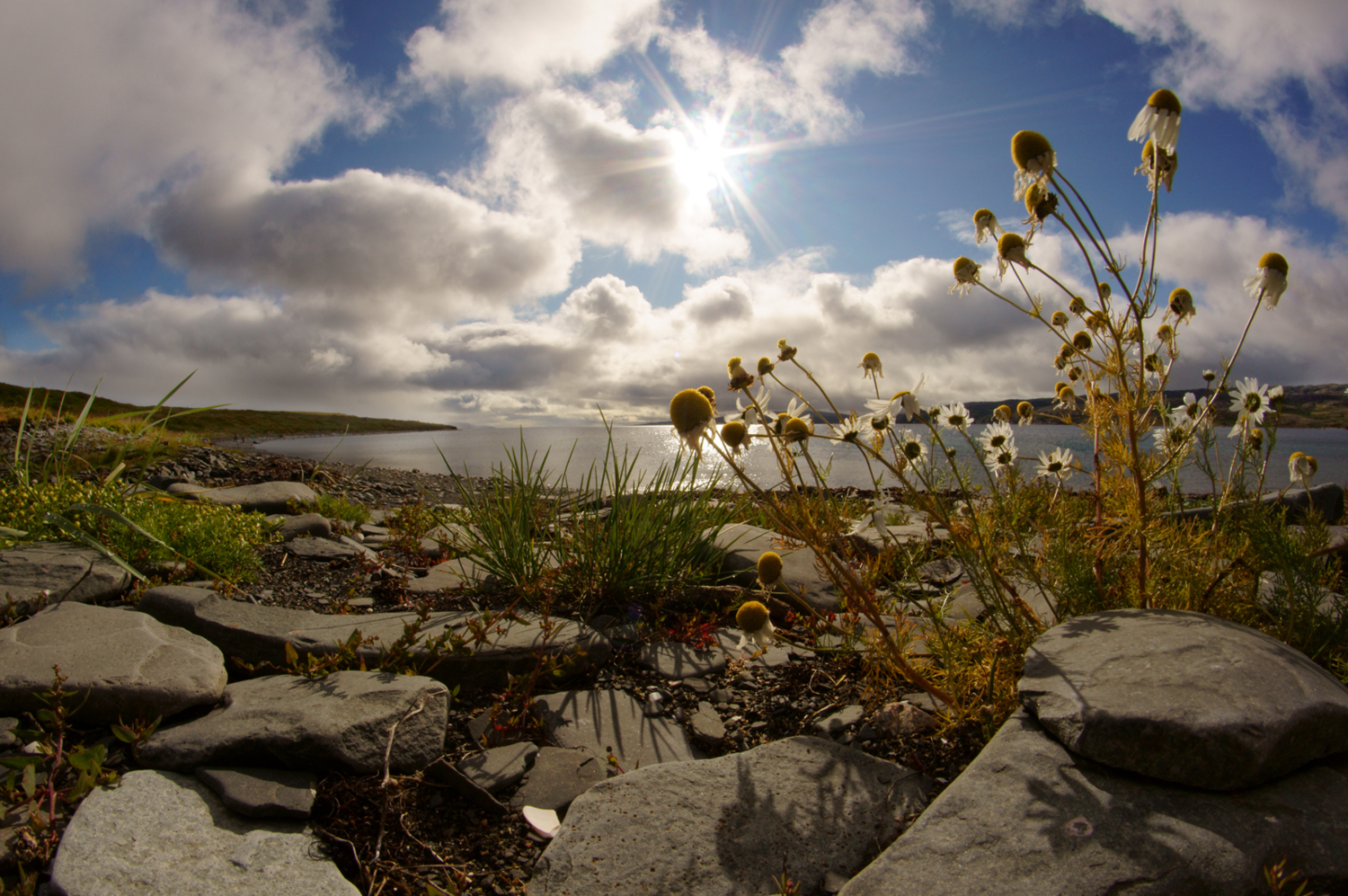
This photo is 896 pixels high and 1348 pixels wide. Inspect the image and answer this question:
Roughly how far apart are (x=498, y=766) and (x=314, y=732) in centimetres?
58

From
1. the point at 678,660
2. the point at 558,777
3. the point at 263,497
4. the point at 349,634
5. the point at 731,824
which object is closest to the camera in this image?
the point at 731,824

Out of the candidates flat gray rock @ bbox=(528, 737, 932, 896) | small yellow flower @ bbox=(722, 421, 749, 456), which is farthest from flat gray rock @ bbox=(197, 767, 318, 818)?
small yellow flower @ bbox=(722, 421, 749, 456)

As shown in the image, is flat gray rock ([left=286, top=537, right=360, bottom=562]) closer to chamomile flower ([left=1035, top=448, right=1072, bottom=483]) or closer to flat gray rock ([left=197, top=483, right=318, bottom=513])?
flat gray rock ([left=197, top=483, right=318, bottom=513])

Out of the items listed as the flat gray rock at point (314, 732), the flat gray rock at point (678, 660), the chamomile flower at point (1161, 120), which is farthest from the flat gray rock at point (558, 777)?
the chamomile flower at point (1161, 120)

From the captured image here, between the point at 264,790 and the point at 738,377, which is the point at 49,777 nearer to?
the point at 264,790

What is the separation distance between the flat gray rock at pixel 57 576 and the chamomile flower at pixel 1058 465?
15.6ft

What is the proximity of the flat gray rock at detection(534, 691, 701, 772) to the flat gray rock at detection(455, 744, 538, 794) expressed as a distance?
0.16 meters

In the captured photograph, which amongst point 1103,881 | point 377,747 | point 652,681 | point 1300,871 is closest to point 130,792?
point 377,747

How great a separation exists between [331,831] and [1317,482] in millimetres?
8312

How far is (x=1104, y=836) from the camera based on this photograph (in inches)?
59.4

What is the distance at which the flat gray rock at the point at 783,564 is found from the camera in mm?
3576

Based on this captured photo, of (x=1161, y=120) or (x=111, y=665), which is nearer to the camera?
(x=1161, y=120)

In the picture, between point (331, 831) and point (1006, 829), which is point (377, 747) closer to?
point (331, 831)

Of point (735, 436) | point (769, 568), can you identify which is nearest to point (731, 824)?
point (769, 568)
